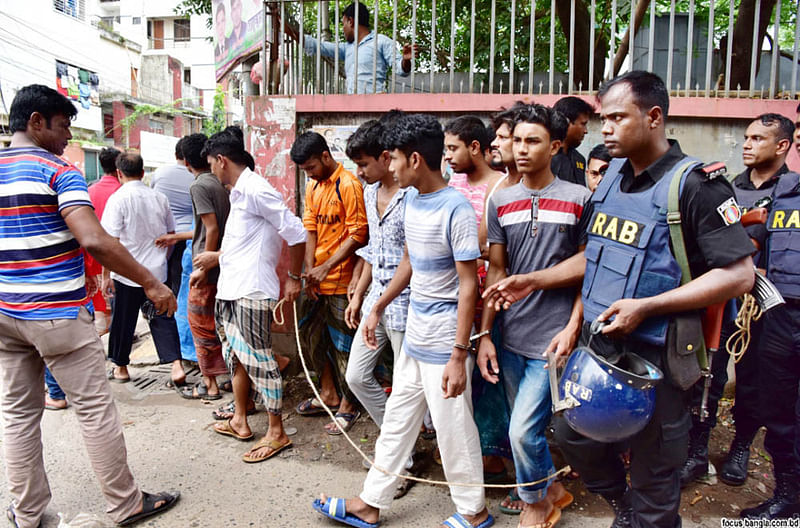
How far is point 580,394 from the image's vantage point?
1.96 meters

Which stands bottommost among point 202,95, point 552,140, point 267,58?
point 552,140

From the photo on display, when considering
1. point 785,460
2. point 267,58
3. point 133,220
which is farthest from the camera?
point 267,58

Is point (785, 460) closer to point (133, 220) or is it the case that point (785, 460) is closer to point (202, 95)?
point (133, 220)

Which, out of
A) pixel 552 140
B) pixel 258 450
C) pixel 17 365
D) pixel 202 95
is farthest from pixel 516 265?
pixel 202 95

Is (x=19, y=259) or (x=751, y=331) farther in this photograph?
(x=751, y=331)

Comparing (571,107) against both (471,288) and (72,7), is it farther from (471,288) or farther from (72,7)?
(72,7)

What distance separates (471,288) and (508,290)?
19 cm

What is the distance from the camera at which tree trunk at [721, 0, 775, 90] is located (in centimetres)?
514

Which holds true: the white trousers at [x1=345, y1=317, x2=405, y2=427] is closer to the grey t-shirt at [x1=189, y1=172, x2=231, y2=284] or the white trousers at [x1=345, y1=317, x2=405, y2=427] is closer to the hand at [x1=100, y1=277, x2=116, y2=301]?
the grey t-shirt at [x1=189, y1=172, x2=231, y2=284]

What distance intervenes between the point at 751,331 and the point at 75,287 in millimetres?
3576

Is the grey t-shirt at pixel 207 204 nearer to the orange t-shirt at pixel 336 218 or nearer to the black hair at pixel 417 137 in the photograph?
the orange t-shirt at pixel 336 218

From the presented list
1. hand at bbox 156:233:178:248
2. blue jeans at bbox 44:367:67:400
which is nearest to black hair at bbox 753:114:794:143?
hand at bbox 156:233:178:248

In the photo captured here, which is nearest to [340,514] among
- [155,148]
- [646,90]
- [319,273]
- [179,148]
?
[319,273]

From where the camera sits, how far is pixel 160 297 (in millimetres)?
2760
